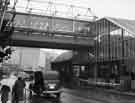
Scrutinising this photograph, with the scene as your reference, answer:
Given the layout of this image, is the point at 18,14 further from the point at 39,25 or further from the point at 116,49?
the point at 116,49

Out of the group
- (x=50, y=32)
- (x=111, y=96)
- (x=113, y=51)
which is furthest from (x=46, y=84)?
(x=50, y=32)

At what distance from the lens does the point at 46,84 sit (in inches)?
867

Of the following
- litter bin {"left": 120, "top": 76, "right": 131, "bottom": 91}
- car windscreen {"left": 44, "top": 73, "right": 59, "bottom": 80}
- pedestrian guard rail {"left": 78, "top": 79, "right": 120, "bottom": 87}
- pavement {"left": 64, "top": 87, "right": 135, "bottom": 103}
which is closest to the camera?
pavement {"left": 64, "top": 87, "right": 135, "bottom": 103}

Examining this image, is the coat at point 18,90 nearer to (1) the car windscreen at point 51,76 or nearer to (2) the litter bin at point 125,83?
(1) the car windscreen at point 51,76

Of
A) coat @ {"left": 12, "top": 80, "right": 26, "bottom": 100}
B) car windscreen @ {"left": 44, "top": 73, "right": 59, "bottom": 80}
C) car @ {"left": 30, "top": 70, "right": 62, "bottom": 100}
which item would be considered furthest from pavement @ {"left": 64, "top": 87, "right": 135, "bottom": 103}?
coat @ {"left": 12, "top": 80, "right": 26, "bottom": 100}

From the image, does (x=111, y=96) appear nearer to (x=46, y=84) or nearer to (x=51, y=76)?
(x=51, y=76)

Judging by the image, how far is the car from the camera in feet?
71.2

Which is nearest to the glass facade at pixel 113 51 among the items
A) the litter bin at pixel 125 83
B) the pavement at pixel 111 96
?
the litter bin at pixel 125 83

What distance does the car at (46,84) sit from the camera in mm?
21688

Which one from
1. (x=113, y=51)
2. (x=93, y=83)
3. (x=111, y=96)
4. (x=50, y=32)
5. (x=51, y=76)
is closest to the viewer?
(x=51, y=76)

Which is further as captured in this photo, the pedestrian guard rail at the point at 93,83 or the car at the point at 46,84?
the pedestrian guard rail at the point at 93,83

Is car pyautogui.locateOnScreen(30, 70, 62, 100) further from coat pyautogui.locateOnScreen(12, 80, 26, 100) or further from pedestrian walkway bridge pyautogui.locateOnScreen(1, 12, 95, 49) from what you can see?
pedestrian walkway bridge pyautogui.locateOnScreen(1, 12, 95, 49)

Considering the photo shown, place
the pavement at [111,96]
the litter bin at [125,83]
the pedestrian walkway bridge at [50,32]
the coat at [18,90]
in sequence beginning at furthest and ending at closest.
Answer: the pedestrian walkway bridge at [50,32], the litter bin at [125,83], the pavement at [111,96], the coat at [18,90]

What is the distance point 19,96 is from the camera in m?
12.5
